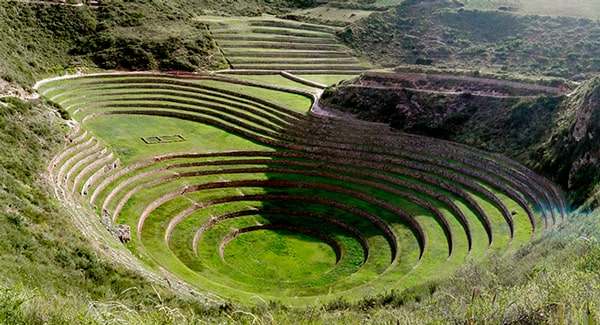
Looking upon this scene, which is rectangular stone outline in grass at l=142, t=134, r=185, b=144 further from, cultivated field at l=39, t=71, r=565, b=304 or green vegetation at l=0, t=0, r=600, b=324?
green vegetation at l=0, t=0, r=600, b=324

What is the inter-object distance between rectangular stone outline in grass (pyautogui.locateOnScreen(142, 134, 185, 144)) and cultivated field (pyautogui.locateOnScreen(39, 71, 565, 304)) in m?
0.21

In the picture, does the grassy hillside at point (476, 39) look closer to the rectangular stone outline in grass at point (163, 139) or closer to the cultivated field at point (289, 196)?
the cultivated field at point (289, 196)

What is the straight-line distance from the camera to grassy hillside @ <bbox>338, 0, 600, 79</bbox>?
49491 millimetres

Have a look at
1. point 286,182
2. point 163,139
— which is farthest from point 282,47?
point 286,182

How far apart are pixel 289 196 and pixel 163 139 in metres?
11.0

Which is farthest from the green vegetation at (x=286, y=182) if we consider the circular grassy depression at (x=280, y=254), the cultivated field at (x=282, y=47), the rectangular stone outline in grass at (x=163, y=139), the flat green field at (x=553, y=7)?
the cultivated field at (x=282, y=47)

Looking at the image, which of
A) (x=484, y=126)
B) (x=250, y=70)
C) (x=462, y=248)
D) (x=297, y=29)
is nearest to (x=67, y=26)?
(x=250, y=70)

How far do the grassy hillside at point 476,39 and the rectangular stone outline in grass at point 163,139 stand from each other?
28.7 metres

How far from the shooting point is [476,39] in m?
59.7

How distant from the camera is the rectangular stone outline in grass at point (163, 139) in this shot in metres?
37.7

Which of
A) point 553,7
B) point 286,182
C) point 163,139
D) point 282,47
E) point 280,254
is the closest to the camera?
Answer: point 280,254

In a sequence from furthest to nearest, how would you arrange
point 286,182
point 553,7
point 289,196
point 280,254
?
point 553,7, point 286,182, point 289,196, point 280,254

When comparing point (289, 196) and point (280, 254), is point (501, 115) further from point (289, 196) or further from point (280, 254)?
point (280, 254)

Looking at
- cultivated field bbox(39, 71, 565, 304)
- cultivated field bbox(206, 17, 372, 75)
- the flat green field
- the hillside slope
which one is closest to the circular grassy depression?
cultivated field bbox(39, 71, 565, 304)
